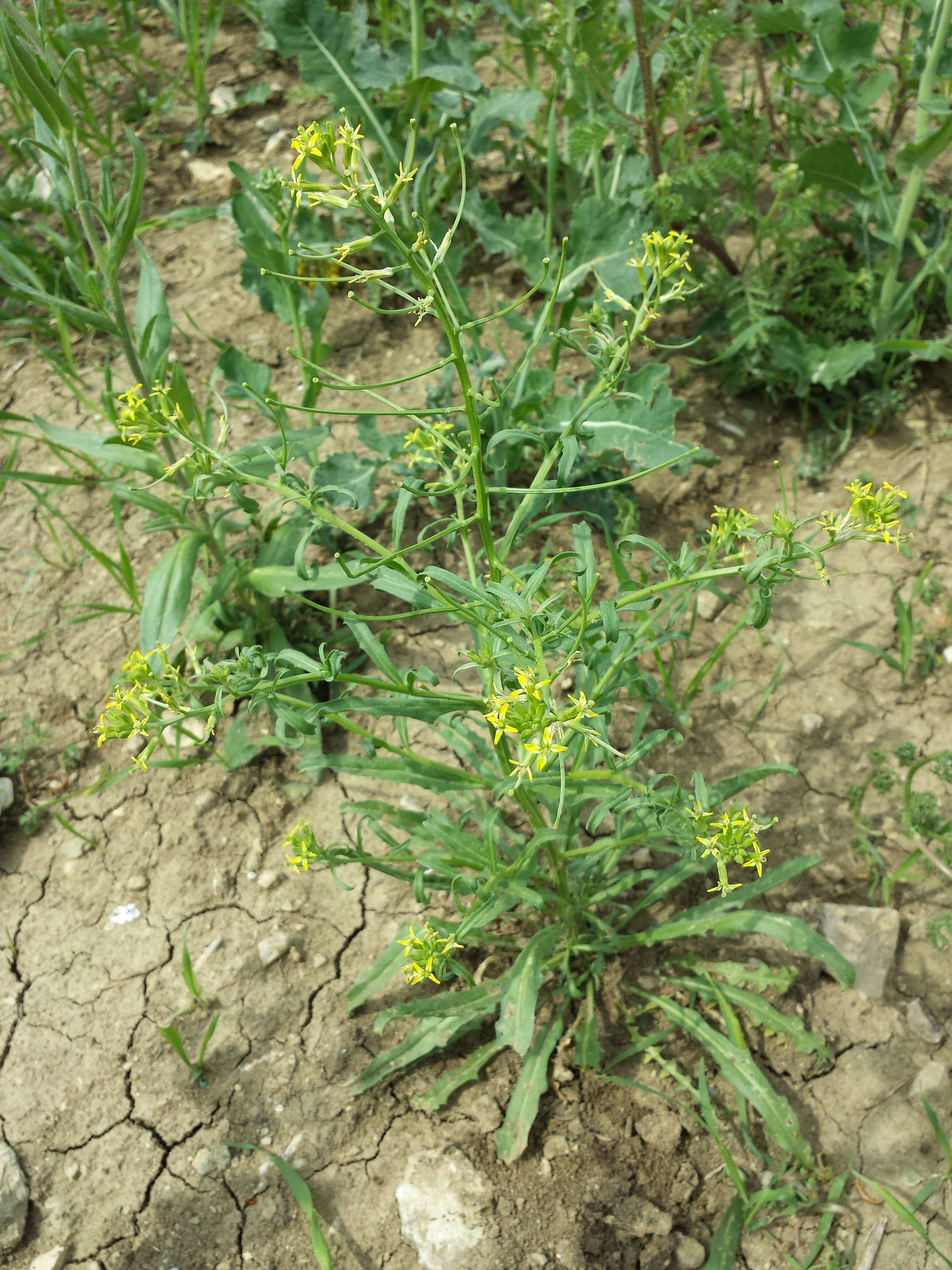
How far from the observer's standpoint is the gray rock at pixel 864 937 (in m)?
2.30

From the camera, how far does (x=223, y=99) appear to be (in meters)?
4.55

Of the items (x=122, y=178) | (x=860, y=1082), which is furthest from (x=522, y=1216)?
(x=122, y=178)

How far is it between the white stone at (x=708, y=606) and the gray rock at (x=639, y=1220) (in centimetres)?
158

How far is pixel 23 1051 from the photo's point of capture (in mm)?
2377

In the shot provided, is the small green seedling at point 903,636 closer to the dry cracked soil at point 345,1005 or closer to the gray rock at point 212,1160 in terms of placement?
the dry cracked soil at point 345,1005

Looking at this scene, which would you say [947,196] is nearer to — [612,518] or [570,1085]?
[612,518]

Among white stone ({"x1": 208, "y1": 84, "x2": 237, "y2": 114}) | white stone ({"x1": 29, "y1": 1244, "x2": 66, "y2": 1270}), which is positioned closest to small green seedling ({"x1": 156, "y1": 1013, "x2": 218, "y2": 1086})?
white stone ({"x1": 29, "y1": 1244, "x2": 66, "y2": 1270})

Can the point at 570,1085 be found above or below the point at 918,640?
below

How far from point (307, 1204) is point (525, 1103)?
500mm

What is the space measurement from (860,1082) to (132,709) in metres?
1.79

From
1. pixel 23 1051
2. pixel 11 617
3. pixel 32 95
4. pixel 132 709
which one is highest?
pixel 32 95

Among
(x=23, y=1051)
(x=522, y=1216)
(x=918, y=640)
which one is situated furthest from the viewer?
(x=918, y=640)

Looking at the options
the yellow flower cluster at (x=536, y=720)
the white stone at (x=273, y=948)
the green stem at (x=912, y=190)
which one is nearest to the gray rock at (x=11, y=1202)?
the white stone at (x=273, y=948)

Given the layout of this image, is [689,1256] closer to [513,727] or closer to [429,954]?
[429,954]
